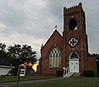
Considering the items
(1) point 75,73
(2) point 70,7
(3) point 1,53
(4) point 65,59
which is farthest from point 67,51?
(3) point 1,53

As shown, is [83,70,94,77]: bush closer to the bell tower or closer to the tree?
the bell tower

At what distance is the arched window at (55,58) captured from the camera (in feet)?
125

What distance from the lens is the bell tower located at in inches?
1367

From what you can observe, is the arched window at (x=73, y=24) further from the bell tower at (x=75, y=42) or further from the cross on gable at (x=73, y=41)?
the cross on gable at (x=73, y=41)

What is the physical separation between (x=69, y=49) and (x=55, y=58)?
148 inches

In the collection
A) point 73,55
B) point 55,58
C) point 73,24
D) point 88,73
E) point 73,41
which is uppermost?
point 73,24

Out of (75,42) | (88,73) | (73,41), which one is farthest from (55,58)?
(88,73)

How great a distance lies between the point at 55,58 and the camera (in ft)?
126

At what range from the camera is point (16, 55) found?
64250mm

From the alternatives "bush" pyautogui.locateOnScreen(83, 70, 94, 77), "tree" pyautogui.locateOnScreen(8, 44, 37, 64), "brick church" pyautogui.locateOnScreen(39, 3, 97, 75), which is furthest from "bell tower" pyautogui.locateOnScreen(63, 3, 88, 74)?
"tree" pyautogui.locateOnScreen(8, 44, 37, 64)

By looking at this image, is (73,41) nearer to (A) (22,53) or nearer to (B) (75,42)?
(B) (75,42)

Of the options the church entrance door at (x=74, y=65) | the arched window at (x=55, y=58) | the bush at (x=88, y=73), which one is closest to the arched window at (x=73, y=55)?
the church entrance door at (x=74, y=65)

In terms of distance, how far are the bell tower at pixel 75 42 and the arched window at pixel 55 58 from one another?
2020mm

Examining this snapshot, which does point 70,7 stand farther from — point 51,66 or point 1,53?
point 1,53
